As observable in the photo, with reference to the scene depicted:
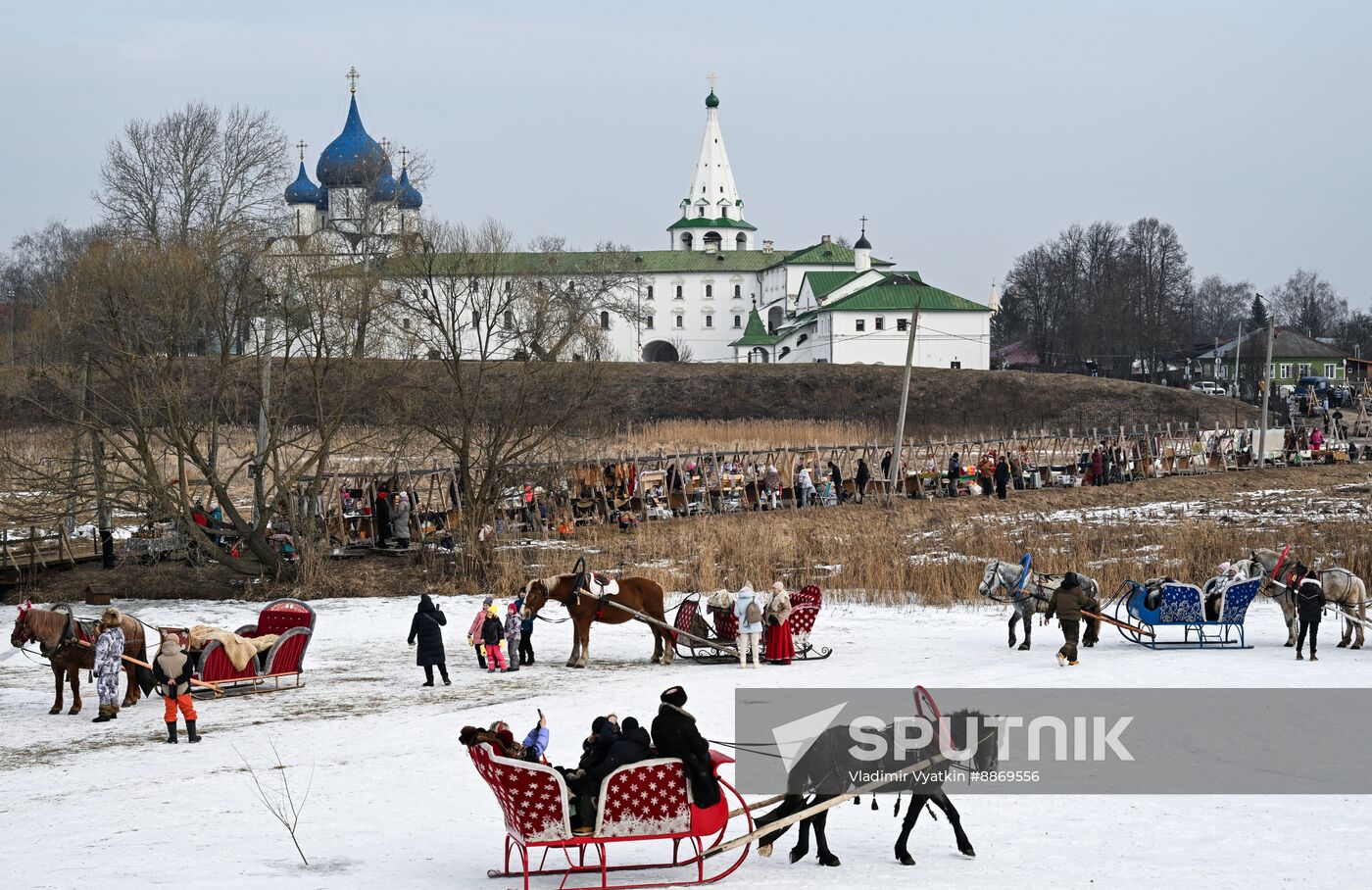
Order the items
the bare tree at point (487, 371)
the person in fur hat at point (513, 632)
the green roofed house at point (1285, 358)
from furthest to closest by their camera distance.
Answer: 1. the green roofed house at point (1285, 358)
2. the bare tree at point (487, 371)
3. the person in fur hat at point (513, 632)

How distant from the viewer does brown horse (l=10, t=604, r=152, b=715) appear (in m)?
16.0

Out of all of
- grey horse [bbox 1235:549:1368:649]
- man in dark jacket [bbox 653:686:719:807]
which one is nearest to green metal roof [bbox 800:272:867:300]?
grey horse [bbox 1235:549:1368:649]

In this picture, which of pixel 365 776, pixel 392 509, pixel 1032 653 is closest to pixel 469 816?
pixel 365 776

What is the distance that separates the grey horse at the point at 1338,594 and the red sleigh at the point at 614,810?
1116 centimetres

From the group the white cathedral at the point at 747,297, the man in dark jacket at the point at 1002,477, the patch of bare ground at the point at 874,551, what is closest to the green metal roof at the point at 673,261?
the white cathedral at the point at 747,297

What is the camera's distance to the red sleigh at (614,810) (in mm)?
9055

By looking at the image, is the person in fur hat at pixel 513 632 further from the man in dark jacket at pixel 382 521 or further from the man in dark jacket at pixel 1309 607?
the man in dark jacket at pixel 382 521

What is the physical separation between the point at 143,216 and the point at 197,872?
34948 millimetres

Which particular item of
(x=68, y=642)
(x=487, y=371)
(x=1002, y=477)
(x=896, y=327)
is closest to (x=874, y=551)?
(x=487, y=371)

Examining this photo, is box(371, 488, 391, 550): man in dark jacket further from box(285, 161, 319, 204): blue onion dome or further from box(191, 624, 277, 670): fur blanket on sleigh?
box(285, 161, 319, 204): blue onion dome

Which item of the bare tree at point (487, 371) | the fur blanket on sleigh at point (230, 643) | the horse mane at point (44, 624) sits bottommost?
the fur blanket on sleigh at point (230, 643)

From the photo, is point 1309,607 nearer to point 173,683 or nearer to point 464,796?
point 464,796

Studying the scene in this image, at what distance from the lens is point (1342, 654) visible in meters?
17.5

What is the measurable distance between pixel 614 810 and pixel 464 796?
2943 mm
